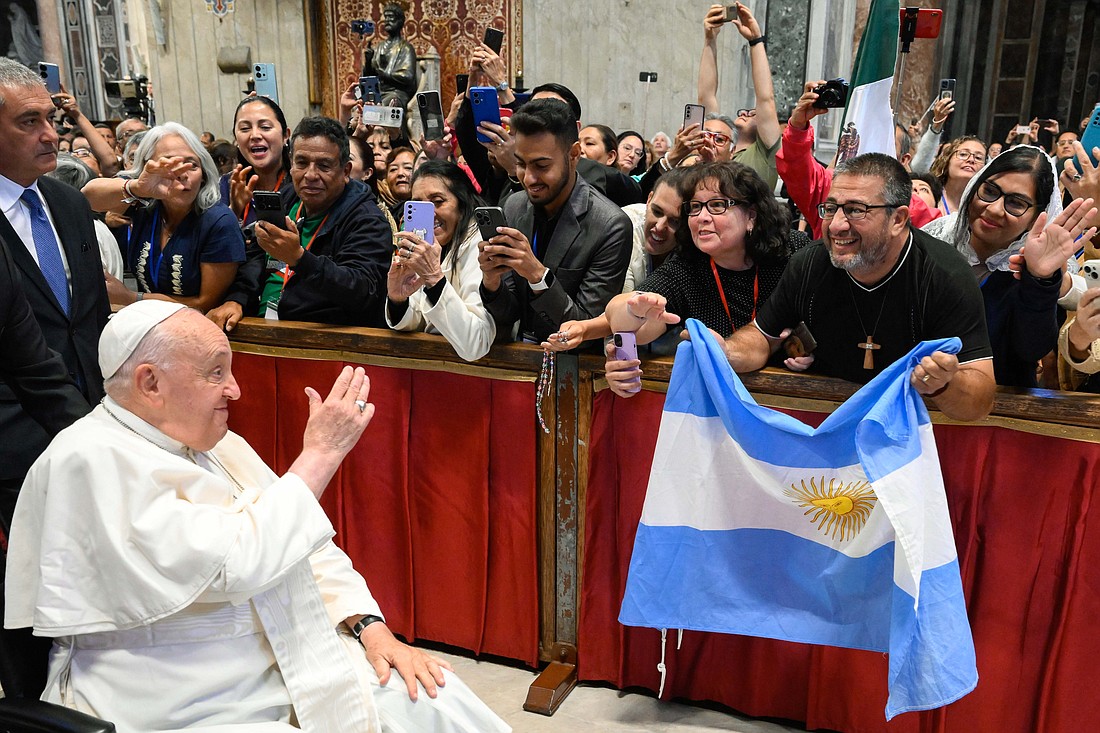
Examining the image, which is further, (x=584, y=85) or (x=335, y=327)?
(x=584, y=85)

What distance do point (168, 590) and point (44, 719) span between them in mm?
320

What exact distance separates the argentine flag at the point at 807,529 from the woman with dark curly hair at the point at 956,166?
269 cm

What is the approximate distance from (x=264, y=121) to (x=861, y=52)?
2.93 meters

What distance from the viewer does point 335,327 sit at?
3818mm

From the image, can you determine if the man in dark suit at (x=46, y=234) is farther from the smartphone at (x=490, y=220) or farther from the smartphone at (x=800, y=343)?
the smartphone at (x=800, y=343)

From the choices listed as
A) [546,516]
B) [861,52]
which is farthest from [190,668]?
[861,52]

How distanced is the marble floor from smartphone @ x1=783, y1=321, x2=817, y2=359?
138cm

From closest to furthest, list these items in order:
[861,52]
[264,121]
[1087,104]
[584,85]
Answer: [861,52] → [264,121] → [584,85] → [1087,104]

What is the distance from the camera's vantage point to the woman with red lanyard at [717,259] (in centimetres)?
325

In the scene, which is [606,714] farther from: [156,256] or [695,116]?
[695,116]

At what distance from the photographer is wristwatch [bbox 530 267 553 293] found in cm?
332

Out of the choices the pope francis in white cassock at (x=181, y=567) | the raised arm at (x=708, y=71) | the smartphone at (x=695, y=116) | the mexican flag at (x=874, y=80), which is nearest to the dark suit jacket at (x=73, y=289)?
the pope francis in white cassock at (x=181, y=567)

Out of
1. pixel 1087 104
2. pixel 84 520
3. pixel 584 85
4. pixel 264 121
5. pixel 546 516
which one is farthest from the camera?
pixel 1087 104

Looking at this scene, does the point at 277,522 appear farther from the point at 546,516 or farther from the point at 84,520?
the point at 546,516
